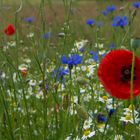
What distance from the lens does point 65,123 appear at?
5.72 feet

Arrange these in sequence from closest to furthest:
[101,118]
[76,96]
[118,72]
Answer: [118,72] < [101,118] < [76,96]

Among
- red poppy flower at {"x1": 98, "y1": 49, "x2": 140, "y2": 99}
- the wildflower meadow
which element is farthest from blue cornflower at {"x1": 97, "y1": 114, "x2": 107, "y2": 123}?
red poppy flower at {"x1": 98, "y1": 49, "x2": 140, "y2": 99}

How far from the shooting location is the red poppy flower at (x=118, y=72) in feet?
3.93

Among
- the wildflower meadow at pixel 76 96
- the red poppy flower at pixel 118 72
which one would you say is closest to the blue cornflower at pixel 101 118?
the wildflower meadow at pixel 76 96

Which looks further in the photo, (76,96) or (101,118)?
(76,96)

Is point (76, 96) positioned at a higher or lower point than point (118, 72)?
lower

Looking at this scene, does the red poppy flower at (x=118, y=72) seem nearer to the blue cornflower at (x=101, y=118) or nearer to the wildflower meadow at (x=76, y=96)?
the wildflower meadow at (x=76, y=96)

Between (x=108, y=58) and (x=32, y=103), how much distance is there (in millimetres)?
1248

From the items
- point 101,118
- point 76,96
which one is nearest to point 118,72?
point 101,118

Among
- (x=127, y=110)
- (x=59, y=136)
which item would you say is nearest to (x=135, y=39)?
(x=127, y=110)

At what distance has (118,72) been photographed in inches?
50.0

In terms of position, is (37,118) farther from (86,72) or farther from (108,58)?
(108,58)

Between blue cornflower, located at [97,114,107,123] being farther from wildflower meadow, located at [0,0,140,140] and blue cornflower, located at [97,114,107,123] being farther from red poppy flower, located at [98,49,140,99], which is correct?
red poppy flower, located at [98,49,140,99]

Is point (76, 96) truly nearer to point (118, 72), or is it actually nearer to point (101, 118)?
point (101, 118)
